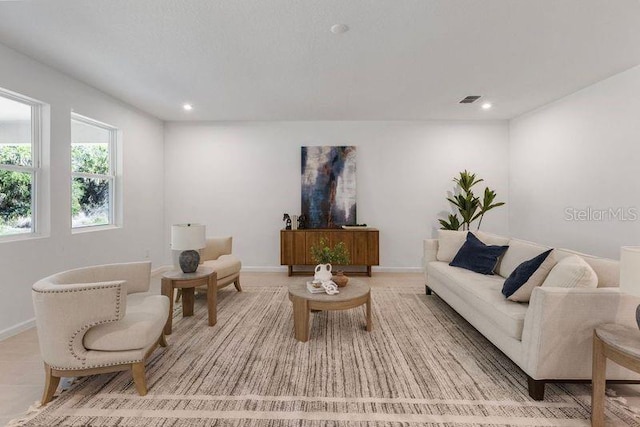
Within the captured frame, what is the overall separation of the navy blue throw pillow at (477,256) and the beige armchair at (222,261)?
2843mm

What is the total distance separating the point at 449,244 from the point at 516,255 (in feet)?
2.96

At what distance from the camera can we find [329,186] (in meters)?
5.71

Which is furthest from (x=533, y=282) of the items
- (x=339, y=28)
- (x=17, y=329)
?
(x=17, y=329)

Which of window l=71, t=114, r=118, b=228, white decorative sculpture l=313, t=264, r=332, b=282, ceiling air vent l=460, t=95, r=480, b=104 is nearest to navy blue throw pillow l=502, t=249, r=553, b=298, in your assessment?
white decorative sculpture l=313, t=264, r=332, b=282

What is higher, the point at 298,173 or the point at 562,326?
the point at 298,173

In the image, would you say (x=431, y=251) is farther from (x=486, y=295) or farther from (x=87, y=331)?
(x=87, y=331)

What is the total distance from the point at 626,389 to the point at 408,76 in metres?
3.37

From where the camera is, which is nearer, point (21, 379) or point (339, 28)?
point (21, 379)

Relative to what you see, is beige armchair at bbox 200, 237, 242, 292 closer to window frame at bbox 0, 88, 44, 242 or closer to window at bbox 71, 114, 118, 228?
window at bbox 71, 114, 118, 228

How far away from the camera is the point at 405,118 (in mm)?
5547

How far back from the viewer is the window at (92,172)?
410cm

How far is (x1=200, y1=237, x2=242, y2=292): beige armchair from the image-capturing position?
3948mm

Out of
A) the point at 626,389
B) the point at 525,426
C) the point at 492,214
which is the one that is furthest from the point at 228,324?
the point at 492,214

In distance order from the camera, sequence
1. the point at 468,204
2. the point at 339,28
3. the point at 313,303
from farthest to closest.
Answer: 1. the point at 468,204
2. the point at 313,303
3. the point at 339,28
